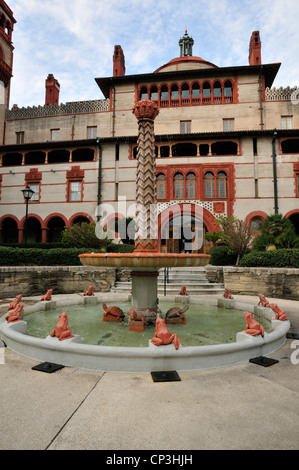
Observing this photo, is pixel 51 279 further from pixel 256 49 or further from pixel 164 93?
pixel 256 49

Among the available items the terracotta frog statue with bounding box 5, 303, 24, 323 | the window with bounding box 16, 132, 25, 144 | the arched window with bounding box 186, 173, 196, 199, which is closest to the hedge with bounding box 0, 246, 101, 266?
the terracotta frog statue with bounding box 5, 303, 24, 323

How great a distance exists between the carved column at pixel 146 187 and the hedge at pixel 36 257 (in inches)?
294

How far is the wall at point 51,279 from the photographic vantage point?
1047 centimetres

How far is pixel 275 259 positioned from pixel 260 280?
131 cm

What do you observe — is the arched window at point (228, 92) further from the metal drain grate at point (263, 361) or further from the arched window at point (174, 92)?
the metal drain grate at point (263, 361)

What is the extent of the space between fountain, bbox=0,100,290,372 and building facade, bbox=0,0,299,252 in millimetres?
16231

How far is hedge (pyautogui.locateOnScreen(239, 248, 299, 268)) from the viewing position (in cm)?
1170

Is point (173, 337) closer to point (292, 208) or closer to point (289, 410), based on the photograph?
point (289, 410)

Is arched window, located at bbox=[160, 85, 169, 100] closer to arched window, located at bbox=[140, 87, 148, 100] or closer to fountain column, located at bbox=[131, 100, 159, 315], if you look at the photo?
arched window, located at bbox=[140, 87, 148, 100]

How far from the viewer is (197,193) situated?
22906 millimetres

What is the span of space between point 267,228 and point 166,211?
9549mm

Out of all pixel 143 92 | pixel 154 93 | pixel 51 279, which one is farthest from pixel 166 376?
pixel 143 92

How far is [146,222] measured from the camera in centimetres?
→ 622

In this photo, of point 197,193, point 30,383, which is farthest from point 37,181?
point 30,383
